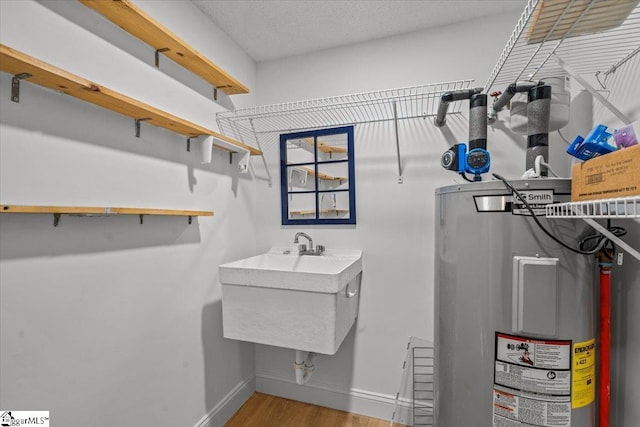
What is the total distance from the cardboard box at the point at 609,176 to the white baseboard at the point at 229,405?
1.98 m

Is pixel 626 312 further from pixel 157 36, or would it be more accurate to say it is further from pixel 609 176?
pixel 157 36

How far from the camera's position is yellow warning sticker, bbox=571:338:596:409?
0.92 m

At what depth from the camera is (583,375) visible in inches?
36.7

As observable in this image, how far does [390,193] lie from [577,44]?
41.2 inches

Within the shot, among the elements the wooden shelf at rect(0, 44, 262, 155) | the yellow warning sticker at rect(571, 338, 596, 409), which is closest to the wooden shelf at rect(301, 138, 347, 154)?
the wooden shelf at rect(0, 44, 262, 155)

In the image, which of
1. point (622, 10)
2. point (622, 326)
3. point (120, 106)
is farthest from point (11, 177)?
point (622, 326)

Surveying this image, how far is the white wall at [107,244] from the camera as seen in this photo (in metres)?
0.87

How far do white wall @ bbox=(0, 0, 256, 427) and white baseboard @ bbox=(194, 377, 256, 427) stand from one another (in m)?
0.01

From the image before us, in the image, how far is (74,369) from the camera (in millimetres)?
1000

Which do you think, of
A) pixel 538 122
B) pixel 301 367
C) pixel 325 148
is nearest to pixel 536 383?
pixel 538 122

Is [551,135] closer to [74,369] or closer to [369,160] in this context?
[369,160]

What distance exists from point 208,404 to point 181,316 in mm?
588

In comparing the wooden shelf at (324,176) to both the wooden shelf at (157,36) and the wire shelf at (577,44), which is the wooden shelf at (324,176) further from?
the wire shelf at (577,44)

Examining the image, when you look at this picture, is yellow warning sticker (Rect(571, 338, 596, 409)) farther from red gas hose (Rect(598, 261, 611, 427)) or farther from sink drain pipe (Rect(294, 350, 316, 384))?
sink drain pipe (Rect(294, 350, 316, 384))
